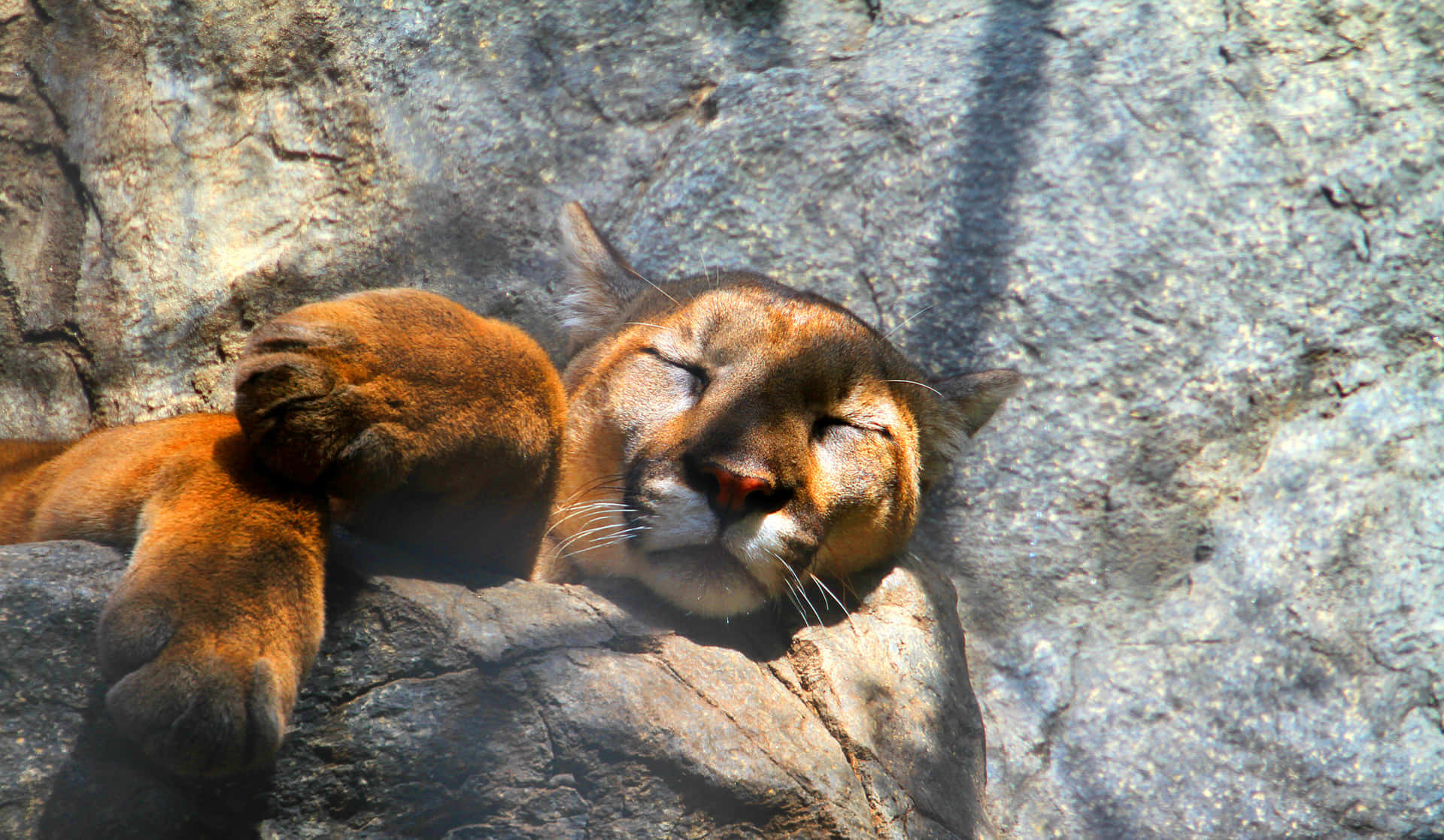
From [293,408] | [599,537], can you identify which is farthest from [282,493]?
[599,537]

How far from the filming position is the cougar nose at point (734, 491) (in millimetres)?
2453

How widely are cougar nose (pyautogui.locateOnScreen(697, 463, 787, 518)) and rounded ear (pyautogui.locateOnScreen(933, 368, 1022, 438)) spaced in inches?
47.5

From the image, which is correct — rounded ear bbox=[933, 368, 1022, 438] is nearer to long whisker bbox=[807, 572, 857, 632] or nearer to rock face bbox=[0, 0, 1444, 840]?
rock face bbox=[0, 0, 1444, 840]

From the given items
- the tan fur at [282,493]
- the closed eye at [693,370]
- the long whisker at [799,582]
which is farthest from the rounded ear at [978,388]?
the tan fur at [282,493]

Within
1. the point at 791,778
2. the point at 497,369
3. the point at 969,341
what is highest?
the point at 497,369

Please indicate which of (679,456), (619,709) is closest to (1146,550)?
(679,456)

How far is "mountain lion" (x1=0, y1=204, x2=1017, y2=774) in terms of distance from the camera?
1616 mm

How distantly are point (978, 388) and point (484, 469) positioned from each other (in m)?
2.01

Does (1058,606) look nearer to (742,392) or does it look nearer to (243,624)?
(742,392)

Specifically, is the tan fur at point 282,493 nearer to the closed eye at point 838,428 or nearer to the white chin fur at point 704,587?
the white chin fur at point 704,587

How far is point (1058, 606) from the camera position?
3828mm

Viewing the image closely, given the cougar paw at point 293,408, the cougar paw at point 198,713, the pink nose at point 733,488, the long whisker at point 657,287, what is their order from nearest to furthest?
the cougar paw at point 198,713 < the cougar paw at point 293,408 < the pink nose at point 733,488 < the long whisker at point 657,287

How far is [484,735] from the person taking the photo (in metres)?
1.88

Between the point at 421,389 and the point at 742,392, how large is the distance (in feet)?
3.57
